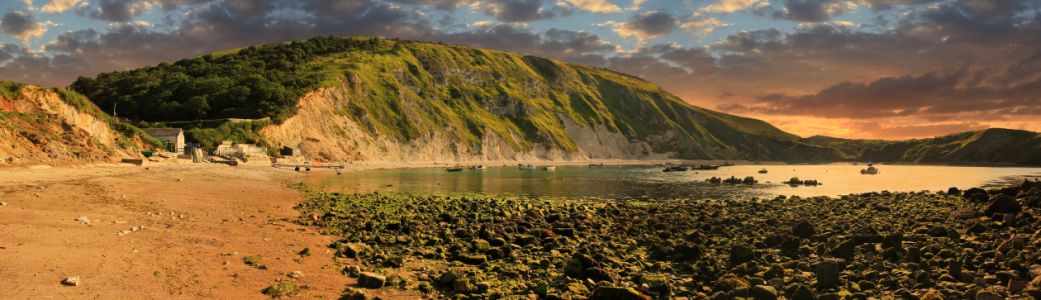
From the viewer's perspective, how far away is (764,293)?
8.66m

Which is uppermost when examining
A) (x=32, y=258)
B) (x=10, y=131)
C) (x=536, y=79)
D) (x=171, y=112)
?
(x=536, y=79)

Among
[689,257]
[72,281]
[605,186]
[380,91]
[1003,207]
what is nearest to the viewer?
[72,281]

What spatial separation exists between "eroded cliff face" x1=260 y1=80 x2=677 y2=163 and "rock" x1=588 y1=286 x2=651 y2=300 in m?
86.9

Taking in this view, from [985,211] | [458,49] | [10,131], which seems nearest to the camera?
[985,211]

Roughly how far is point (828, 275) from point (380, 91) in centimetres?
12377

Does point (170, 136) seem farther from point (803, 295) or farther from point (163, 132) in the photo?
point (803, 295)

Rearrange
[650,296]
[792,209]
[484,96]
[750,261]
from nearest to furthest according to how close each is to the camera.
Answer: [650,296] < [750,261] < [792,209] < [484,96]

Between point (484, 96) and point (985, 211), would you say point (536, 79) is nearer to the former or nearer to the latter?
point (484, 96)

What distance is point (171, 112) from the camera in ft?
300

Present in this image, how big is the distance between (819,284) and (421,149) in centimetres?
10939

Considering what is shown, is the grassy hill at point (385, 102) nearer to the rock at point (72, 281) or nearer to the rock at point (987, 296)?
the rock at point (72, 281)

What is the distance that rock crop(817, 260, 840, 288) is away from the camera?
9547 millimetres

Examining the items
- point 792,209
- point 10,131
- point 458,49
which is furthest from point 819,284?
point 458,49

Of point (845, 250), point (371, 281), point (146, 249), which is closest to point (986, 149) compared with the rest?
point (845, 250)
